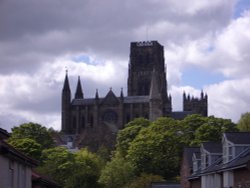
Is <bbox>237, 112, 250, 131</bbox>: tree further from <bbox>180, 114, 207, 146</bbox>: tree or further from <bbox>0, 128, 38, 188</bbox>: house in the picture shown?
<bbox>0, 128, 38, 188</bbox>: house

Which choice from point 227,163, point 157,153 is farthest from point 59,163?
point 227,163

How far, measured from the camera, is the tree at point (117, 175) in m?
104

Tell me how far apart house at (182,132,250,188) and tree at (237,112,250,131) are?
7117cm

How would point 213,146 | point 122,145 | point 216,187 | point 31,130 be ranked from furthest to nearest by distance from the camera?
1. point 122,145
2. point 31,130
3. point 213,146
4. point 216,187

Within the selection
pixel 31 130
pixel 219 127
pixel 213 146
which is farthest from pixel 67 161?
pixel 213 146

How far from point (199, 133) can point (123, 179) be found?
19.0 metres

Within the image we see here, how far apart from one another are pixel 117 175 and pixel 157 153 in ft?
36.4

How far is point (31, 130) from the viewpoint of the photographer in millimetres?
126812

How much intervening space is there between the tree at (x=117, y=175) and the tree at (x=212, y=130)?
13.3 meters

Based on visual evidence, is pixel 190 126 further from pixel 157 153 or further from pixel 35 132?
pixel 35 132

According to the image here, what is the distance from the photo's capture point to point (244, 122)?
421ft

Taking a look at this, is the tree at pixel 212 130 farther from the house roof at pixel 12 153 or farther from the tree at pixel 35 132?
the house roof at pixel 12 153

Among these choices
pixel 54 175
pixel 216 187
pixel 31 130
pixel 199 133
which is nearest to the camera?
pixel 216 187

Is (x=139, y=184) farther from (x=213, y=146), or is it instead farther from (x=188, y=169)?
(x=213, y=146)
